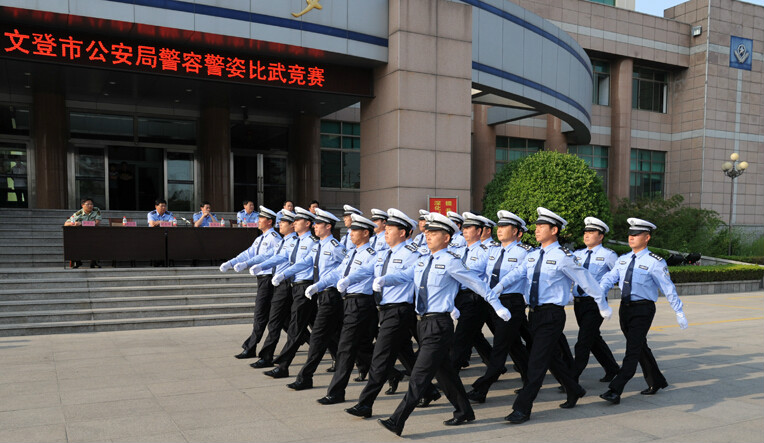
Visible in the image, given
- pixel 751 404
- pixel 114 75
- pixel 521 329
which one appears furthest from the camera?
pixel 114 75

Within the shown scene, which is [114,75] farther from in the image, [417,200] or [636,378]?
[636,378]

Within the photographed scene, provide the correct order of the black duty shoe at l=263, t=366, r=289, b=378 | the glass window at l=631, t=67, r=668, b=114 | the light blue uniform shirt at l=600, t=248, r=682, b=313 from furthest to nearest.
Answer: the glass window at l=631, t=67, r=668, b=114 → the black duty shoe at l=263, t=366, r=289, b=378 → the light blue uniform shirt at l=600, t=248, r=682, b=313

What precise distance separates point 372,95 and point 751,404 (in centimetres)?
1206

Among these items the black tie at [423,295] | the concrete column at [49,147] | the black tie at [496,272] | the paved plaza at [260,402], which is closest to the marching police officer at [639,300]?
the paved plaza at [260,402]

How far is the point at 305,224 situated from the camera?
787 centimetres

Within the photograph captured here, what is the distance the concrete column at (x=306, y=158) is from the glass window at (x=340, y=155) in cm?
127

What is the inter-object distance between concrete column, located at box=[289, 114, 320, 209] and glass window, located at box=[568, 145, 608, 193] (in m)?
17.1

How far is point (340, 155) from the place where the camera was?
2445cm

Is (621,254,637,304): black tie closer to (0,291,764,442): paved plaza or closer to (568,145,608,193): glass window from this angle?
(0,291,764,442): paved plaza

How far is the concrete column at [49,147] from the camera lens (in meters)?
18.2

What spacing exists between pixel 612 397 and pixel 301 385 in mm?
3584

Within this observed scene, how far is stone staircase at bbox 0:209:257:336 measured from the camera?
33.7ft

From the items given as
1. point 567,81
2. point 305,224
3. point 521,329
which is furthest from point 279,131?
point 521,329

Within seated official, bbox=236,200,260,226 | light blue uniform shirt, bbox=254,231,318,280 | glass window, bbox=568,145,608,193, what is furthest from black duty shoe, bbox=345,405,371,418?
glass window, bbox=568,145,608,193
